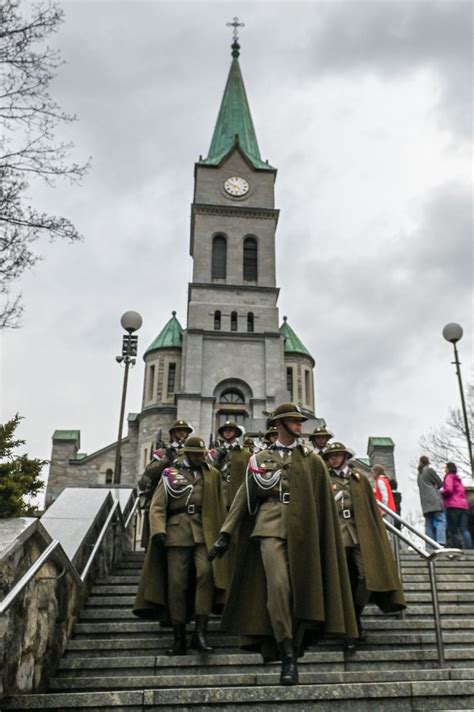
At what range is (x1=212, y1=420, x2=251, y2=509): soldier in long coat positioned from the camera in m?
8.72

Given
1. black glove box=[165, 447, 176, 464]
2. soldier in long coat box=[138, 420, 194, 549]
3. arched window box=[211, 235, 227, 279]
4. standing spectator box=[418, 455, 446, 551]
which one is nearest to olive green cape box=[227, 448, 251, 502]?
soldier in long coat box=[138, 420, 194, 549]

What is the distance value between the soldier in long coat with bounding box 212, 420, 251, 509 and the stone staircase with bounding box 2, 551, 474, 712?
5.42 ft

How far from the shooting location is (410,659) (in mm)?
6430

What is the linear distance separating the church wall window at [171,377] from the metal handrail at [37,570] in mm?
32535

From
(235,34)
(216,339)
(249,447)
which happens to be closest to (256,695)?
(249,447)

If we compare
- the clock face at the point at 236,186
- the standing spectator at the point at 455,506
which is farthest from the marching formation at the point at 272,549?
the clock face at the point at 236,186

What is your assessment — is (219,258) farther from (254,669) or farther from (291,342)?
(254,669)

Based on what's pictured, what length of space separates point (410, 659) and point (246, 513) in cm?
219

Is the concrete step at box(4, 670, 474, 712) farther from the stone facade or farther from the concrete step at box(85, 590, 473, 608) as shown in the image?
the stone facade

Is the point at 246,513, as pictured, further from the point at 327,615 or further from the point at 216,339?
the point at 216,339

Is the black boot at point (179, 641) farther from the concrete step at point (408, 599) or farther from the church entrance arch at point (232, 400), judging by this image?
the church entrance arch at point (232, 400)

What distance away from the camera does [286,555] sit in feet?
17.8

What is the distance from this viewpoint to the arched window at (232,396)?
37.6 m

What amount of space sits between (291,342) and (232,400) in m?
8.42
